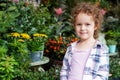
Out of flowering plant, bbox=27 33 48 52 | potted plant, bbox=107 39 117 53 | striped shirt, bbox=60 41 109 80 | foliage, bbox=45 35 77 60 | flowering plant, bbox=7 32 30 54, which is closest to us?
striped shirt, bbox=60 41 109 80

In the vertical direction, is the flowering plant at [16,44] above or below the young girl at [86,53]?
below

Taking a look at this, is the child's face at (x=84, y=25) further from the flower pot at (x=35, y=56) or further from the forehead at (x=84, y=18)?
the flower pot at (x=35, y=56)

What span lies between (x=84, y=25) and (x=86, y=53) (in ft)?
0.82

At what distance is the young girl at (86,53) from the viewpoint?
2.71 meters

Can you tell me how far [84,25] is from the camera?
2.74m

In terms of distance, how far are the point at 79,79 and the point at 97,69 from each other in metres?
0.18

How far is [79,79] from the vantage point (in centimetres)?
274

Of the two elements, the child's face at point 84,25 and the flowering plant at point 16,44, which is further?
the flowering plant at point 16,44

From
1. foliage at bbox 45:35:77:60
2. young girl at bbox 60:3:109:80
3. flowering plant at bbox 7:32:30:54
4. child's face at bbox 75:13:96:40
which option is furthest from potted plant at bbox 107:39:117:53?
child's face at bbox 75:13:96:40

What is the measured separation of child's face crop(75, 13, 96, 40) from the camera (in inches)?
108

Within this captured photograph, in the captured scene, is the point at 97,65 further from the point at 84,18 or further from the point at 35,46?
the point at 35,46

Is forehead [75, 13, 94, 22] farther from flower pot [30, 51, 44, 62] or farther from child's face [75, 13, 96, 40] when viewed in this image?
flower pot [30, 51, 44, 62]

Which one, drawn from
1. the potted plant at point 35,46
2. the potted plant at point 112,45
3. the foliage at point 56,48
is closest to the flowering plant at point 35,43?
the potted plant at point 35,46

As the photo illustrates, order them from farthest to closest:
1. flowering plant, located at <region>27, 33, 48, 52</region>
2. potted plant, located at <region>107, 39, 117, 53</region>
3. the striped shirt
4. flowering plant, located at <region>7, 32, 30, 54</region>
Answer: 1. potted plant, located at <region>107, 39, 117, 53</region>
2. flowering plant, located at <region>27, 33, 48, 52</region>
3. flowering plant, located at <region>7, 32, 30, 54</region>
4. the striped shirt
